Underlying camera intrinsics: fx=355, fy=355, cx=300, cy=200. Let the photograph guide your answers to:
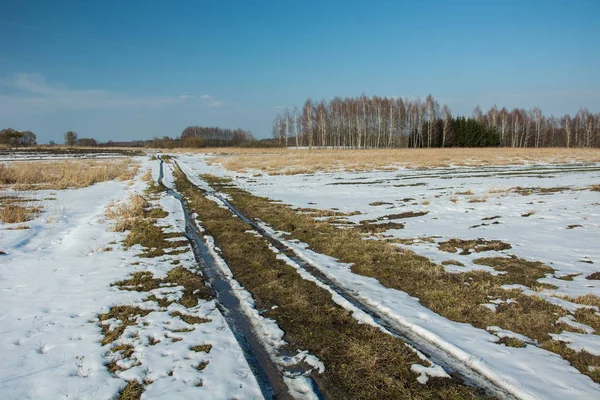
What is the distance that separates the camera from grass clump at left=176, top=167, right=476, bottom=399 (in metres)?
3.40

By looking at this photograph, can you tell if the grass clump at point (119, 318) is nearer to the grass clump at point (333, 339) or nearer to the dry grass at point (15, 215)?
the grass clump at point (333, 339)

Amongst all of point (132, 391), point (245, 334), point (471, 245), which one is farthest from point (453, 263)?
point (132, 391)

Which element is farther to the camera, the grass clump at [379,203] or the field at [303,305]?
the grass clump at [379,203]

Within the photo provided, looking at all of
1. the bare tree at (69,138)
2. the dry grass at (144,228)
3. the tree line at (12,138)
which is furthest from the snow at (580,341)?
the bare tree at (69,138)

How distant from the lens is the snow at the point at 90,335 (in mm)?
3506

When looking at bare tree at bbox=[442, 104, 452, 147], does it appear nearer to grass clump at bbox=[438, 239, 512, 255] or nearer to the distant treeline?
the distant treeline

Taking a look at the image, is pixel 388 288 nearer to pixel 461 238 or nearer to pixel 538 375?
pixel 538 375

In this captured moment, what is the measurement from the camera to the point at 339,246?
8312 mm

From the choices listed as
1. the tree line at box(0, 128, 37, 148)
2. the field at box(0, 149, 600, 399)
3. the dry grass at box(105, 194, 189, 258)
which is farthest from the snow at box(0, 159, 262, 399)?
the tree line at box(0, 128, 37, 148)

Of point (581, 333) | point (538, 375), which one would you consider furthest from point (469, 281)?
point (538, 375)

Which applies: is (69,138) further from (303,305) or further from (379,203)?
(303,305)

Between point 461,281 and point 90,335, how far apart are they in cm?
566

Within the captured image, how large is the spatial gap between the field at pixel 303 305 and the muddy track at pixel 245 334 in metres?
0.02

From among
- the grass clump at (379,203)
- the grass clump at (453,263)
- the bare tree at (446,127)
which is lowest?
the grass clump at (453,263)
